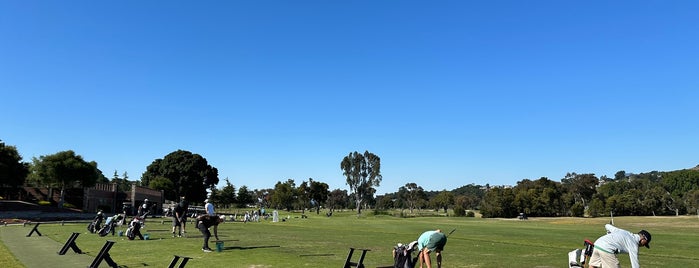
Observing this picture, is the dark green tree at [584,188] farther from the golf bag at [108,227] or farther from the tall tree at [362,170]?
the golf bag at [108,227]

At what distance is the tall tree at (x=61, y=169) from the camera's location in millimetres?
71812

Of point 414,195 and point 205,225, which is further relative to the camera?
point 414,195

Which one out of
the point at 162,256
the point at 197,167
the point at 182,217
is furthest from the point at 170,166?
the point at 162,256

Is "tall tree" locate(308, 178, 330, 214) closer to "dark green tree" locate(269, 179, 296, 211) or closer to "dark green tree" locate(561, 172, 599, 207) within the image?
"dark green tree" locate(269, 179, 296, 211)

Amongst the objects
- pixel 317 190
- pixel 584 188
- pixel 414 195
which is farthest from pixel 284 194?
pixel 584 188

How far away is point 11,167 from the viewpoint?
64125 millimetres

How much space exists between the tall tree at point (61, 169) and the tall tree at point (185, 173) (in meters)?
31.6

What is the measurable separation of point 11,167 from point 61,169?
8.50 metres

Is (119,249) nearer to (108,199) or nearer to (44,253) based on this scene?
(44,253)

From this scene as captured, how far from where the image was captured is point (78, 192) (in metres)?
76.9

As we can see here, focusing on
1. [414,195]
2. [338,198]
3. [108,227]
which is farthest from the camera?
[338,198]

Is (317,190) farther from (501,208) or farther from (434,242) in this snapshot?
(434,242)

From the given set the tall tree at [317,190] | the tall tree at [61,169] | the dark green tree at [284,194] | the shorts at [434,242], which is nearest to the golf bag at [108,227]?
the shorts at [434,242]

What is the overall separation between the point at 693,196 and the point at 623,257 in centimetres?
12012
